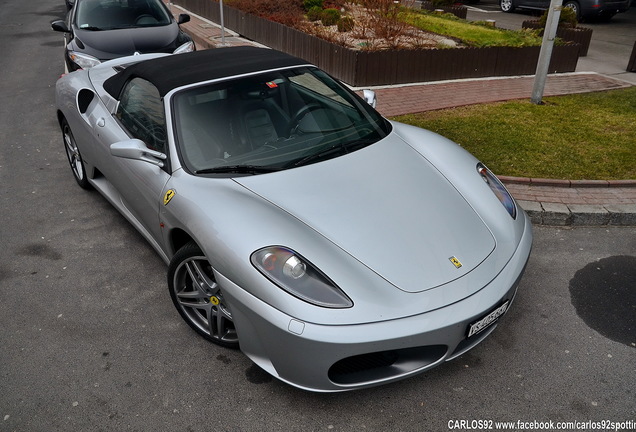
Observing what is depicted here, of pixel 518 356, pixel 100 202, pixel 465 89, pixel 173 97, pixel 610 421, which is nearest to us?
pixel 610 421

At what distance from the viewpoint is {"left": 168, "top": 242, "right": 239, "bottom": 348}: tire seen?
3309 millimetres

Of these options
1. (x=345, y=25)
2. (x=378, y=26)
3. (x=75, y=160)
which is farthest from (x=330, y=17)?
(x=75, y=160)

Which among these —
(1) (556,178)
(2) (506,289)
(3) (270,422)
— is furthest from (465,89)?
(3) (270,422)

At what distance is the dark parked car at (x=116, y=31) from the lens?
7957 mm

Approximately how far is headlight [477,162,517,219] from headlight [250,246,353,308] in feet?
4.88

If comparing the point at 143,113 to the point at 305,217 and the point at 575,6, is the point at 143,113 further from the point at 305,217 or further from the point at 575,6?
the point at 575,6

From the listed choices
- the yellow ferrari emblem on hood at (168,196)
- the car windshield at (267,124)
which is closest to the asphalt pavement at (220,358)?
the yellow ferrari emblem on hood at (168,196)

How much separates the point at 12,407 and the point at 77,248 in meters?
1.78

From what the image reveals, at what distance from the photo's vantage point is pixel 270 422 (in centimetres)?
295

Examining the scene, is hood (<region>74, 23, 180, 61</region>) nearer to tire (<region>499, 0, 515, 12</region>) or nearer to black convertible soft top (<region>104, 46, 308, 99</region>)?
black convertible soft top (<region>104, 46, 308, 99</region>)

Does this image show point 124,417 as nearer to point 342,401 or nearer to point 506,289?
point 342,401

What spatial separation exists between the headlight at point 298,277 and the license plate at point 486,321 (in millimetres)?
666

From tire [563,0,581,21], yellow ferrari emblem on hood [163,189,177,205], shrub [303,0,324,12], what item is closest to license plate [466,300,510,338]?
yellow ferrari emblem on hood [163,189,177,205]

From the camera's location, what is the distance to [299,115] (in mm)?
4043
